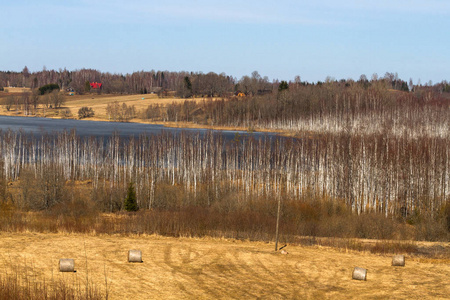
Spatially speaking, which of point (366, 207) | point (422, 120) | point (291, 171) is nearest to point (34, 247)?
point (366, 207)

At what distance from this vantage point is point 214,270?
25391 mm

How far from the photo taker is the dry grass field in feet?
72.7

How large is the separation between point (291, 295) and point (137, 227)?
1682cm

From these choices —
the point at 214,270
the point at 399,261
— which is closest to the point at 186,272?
the point at 214,270

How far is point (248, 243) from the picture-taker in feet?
110

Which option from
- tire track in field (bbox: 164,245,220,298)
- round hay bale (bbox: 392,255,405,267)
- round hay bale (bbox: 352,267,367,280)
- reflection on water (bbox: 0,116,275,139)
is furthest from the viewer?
reflection on water (bbox: 0,116,275,139)

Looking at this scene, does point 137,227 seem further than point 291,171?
No

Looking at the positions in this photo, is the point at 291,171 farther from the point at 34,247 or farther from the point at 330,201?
the point at 34,247

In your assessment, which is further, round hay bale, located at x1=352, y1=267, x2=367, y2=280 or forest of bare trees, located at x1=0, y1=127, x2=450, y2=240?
forest of bare trees, located at x1=0, y1=127, x2=450, y2=240

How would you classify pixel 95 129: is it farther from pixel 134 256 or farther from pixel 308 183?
pixel 134 256

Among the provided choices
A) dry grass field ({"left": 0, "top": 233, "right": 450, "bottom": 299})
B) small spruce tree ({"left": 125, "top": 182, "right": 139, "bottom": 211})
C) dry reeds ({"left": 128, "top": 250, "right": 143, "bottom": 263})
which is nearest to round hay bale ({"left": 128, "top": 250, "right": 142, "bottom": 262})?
dry reeds ({"left": 128, "top": 250, "right": 143, "bottom": 263})

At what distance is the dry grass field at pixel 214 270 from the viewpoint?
72.7 feet

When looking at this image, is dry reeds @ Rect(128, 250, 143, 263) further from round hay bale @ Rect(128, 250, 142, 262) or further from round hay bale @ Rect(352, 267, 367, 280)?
round hay bale @ Rect(352, 267, 367, 280)

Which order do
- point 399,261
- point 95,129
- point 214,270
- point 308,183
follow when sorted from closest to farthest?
point 214,270, point 399,261, point 308,183, point 95,129
